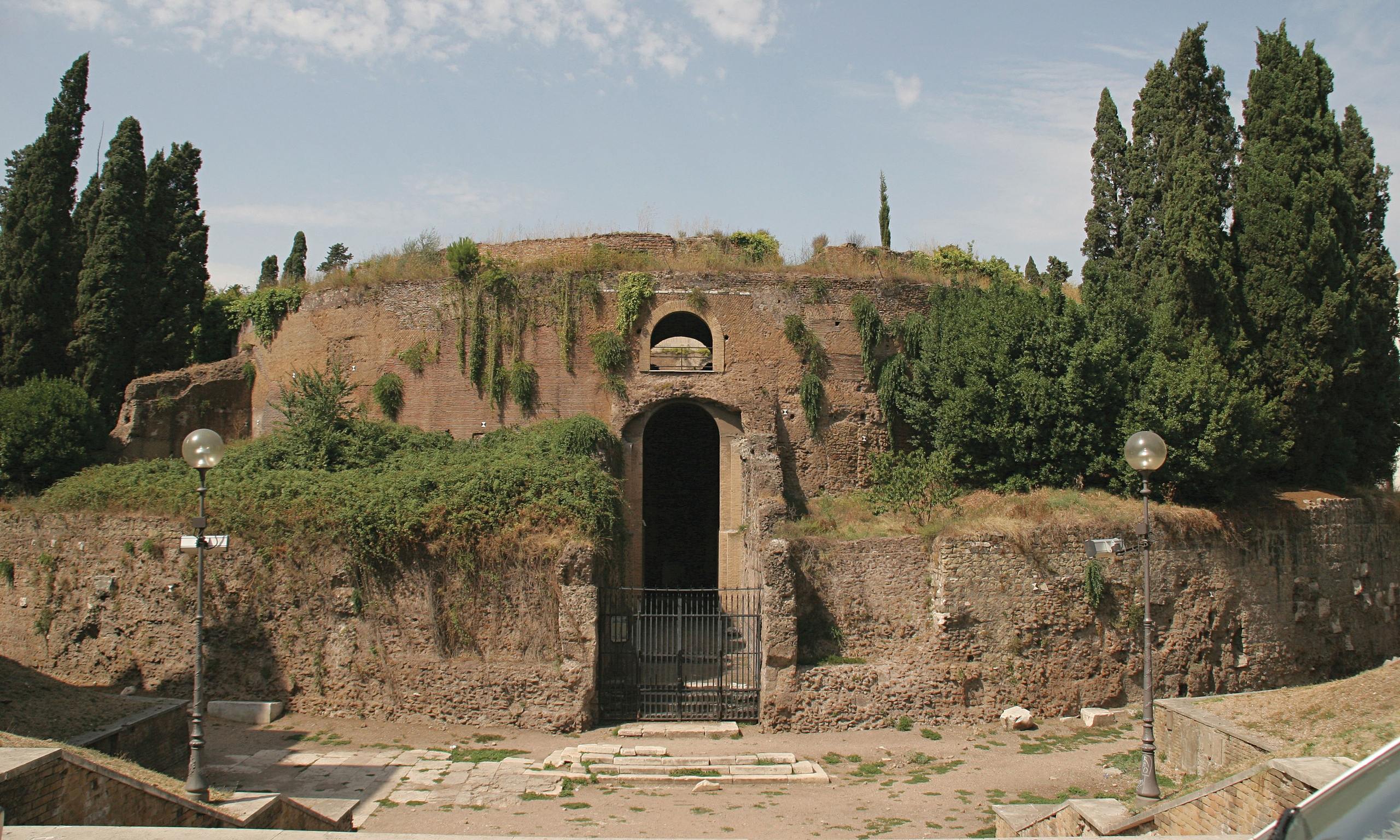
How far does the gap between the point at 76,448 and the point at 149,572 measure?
442 cm

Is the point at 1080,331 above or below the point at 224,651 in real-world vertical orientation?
above

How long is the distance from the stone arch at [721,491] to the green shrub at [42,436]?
984 centimetres

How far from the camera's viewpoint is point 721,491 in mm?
18062

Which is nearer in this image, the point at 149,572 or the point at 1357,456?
the point at 149,572

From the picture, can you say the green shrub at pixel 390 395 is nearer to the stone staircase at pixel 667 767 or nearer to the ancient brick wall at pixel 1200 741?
the stone staircase at pixel 667 767

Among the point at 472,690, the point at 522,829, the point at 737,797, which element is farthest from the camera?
the point at 472,690

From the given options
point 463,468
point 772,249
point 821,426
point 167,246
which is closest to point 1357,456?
point 821,426

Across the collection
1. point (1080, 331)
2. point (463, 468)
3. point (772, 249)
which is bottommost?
point (463, 468)

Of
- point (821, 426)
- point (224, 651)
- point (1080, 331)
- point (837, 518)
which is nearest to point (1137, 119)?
point (1080, 331)

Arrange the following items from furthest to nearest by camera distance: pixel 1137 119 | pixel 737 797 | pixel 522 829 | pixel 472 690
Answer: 1. pixel 1137 119
2. pixel 472 690
3. pixel 737 797
4. pixel 522 829

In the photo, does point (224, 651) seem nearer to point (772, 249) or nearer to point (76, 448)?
point (76, 448)

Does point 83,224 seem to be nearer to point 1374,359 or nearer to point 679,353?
point 679,353

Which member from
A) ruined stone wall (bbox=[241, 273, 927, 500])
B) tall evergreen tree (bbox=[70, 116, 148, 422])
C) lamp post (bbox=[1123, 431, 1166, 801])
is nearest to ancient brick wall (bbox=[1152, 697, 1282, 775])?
lamp post (bbox=[1123, 431, 1166, 801])

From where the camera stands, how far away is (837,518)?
16.3m
